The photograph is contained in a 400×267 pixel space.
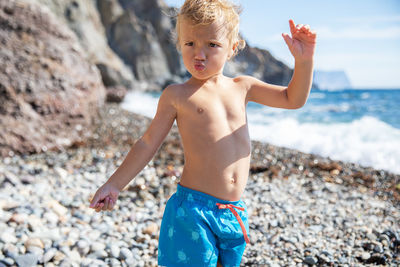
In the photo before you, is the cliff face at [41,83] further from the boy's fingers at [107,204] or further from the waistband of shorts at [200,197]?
the boy's fingers at [107,204]

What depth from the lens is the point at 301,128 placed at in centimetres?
1046

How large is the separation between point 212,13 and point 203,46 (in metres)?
0.15

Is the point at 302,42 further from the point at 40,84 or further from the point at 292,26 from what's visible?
the point at 40,84

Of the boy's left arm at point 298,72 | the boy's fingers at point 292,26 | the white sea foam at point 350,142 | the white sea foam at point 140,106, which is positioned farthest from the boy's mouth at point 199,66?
the white sea foam at point 140,106

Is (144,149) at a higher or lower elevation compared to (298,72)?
lower

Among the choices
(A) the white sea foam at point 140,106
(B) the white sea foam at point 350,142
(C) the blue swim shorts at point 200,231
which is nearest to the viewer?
(C) the blue swim shorts at point 200,231

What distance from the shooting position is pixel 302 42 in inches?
70.3

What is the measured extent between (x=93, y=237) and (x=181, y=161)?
244 cm

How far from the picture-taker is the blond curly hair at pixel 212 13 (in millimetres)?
1664

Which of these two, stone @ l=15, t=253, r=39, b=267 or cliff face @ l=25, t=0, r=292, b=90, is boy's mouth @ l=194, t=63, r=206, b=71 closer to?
stone @ l=15, t=253, r=39, b=267

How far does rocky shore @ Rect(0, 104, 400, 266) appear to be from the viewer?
2666 millimetres

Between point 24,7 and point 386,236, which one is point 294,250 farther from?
point 24,7

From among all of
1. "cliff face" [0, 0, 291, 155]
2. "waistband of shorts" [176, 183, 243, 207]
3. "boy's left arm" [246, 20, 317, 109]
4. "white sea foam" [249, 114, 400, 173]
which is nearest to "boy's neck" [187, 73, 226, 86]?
"boy's left arm" [246, 20, 317, 109]

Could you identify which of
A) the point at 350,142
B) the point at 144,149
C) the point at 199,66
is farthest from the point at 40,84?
the point at 350,142
